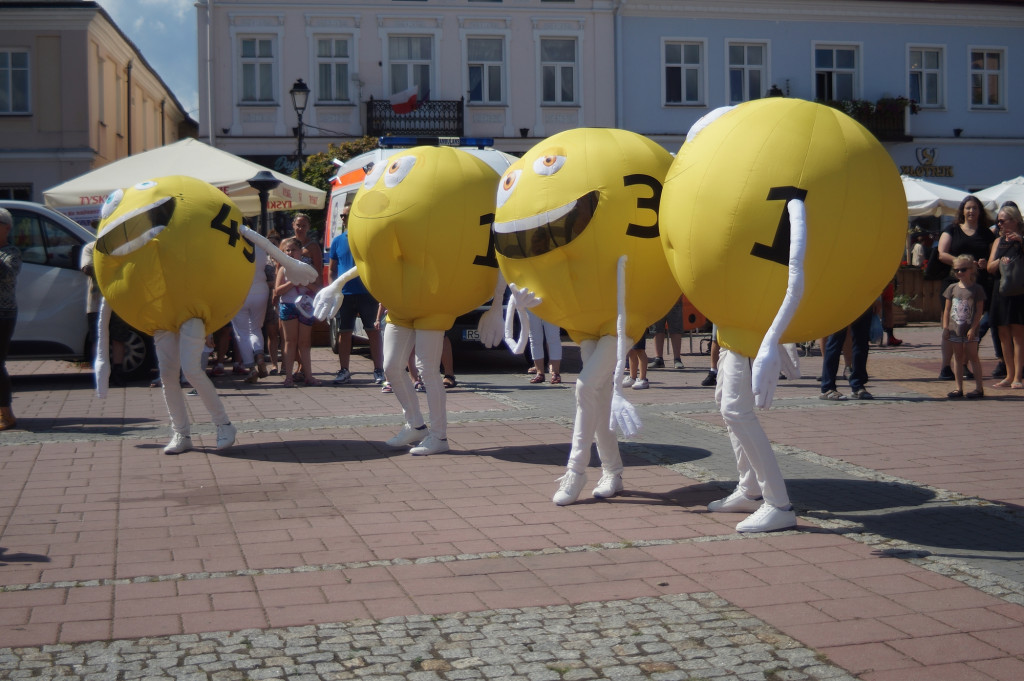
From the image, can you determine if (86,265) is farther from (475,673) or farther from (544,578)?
(475,673)

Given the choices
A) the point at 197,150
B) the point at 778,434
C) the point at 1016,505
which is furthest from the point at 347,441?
the point at 197,150

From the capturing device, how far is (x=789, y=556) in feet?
17.5

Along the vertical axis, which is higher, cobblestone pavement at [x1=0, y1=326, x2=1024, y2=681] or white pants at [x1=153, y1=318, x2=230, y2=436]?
white pants at [x1=153, y1=318, x2=230, y2=436]

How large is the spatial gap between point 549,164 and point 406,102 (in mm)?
25993

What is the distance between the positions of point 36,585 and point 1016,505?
5109mm

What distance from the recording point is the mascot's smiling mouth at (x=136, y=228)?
7.89 metres

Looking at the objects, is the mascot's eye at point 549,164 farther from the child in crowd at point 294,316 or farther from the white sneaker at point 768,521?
the child in crowd at point 294,316

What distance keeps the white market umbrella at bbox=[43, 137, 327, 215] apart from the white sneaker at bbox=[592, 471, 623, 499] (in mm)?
9978

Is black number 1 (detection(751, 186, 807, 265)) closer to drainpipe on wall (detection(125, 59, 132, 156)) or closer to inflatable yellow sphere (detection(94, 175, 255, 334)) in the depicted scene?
inflatable yellow sphere (detection(94, 175, 255, 334))

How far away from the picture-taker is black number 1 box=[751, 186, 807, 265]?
5.24 m

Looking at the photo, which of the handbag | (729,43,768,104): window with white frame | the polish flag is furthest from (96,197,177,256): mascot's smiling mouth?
(729,43,768,104): window with white frame

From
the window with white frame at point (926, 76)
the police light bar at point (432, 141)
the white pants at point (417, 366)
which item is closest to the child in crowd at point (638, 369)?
the police light bar at point (432, 141)

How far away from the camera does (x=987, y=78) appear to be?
34.7 m

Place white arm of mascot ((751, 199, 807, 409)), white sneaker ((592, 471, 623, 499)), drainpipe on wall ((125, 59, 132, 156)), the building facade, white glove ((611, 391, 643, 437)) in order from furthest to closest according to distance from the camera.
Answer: drainpipe on wall ((125, 59, 132, 156)) → the building facade → white sneaker ((592, 471, 623, 499)) → white glove ((611, 391, 643, 437)) → white arm of mascot ((751, 199, 807, 409))
